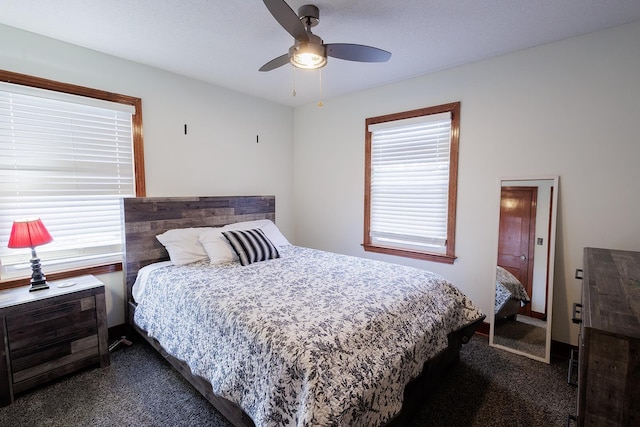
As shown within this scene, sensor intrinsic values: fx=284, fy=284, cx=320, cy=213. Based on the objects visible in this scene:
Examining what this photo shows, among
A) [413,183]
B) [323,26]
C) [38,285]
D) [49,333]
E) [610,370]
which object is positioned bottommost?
[49,333]

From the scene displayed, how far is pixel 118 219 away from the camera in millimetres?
2781

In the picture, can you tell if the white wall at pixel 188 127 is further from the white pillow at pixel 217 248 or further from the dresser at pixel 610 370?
the dresser at pixel 610 370

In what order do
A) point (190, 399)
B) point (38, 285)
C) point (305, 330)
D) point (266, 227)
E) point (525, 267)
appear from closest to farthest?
1. point (305, 330)
2. point (190, 399)
3. point (38, 285)
4. point (525, 267)
5. point (266, 227)

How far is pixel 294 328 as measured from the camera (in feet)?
4.71

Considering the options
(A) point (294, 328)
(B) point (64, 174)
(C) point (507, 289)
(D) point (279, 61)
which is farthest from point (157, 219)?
(C) point (507, 289)

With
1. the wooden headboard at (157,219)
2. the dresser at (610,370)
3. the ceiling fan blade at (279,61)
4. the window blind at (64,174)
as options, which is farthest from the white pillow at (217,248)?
the dresser at (610,370)

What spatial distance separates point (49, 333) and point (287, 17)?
2703mm

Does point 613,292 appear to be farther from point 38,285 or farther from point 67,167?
point 67,167

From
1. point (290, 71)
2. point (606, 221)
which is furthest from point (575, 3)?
point (290, 71)

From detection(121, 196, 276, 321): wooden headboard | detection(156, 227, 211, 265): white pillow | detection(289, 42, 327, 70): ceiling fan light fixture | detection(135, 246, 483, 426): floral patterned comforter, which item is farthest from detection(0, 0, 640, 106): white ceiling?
detection(135, 246, 483, 426): floral patterned comforter

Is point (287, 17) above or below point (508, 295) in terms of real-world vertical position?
above

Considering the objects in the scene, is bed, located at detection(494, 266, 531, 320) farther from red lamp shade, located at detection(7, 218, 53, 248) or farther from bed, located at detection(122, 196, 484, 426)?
red lamp shade, located at detection(7, 218, 53, 248)

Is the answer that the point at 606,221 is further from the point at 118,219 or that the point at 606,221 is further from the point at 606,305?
the point at 118,219

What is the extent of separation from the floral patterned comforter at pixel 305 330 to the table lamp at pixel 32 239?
0.71 metres
